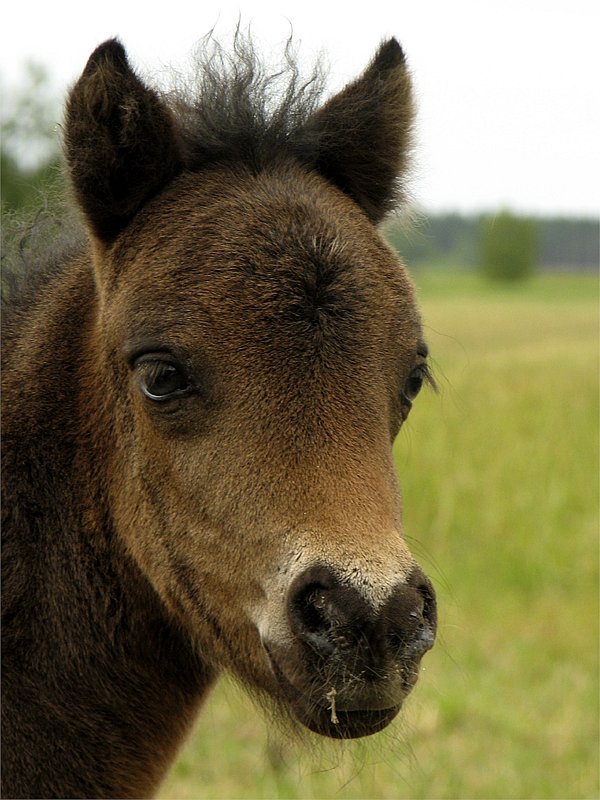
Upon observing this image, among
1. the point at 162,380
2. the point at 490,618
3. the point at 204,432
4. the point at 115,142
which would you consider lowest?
the point at 490,618

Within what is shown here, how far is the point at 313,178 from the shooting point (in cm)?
374

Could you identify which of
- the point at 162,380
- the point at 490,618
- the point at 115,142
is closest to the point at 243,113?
the point at 115,142

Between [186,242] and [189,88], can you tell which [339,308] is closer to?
[186,242]

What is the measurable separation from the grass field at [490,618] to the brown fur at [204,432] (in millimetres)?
692

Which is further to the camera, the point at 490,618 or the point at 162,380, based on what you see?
the point at 490,618

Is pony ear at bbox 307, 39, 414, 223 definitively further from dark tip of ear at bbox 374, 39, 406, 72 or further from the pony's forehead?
the pony's forehead

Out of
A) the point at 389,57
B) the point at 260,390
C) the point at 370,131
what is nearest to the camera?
the point at 260,390

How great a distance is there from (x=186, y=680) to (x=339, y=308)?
1.73 metres

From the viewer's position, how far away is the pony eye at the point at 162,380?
10.6ft

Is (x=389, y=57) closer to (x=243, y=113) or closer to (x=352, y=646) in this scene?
(x=243, y=113)

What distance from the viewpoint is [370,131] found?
3.95 metres

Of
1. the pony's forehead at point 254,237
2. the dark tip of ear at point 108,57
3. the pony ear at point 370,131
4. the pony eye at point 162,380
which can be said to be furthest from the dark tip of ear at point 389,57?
the pony eye at point 162,380

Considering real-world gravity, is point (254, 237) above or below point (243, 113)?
below

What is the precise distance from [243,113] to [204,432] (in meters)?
1.39
